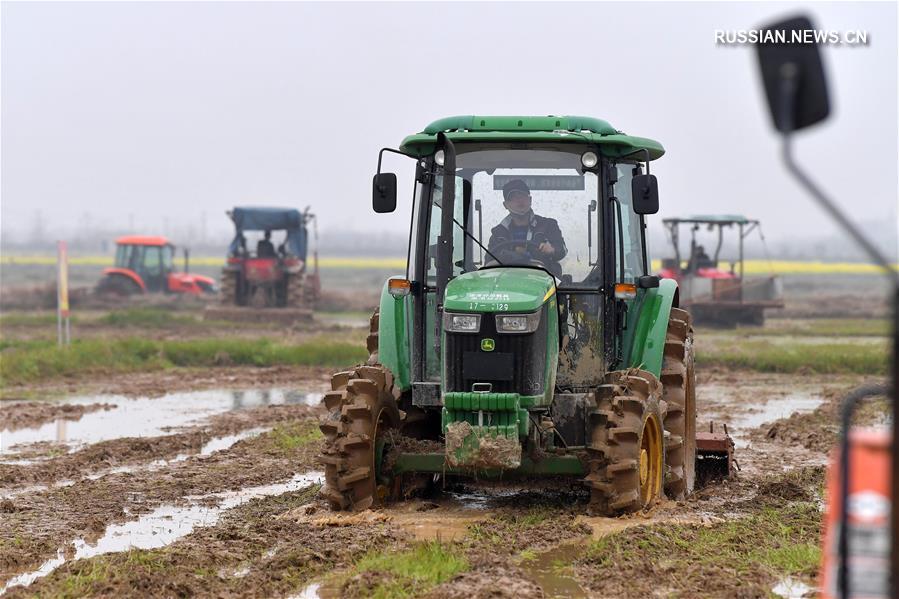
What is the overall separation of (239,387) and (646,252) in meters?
11.4

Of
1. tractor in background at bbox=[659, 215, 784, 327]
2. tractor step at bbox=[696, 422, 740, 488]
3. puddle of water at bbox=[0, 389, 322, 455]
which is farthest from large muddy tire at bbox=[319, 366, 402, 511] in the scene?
tractor in background at bbox=[659, 215, 784, 327]

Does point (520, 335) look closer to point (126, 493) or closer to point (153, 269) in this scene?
point (126, 493)

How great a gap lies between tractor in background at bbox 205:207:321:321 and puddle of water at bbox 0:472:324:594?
24917 mm

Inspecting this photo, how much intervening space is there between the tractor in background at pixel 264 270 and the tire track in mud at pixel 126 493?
71.4 ft

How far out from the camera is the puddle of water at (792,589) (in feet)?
22.7

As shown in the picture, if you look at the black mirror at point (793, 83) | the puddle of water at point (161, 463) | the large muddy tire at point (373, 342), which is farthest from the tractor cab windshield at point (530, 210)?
the black mirror at point (793, 83)

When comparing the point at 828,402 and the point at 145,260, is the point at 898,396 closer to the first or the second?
the point at 828,402

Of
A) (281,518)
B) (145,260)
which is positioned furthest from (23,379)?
(145,260)

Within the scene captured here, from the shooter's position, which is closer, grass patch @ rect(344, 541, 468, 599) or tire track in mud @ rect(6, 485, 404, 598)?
grass patch @ rect(344, 541, 468, 599)

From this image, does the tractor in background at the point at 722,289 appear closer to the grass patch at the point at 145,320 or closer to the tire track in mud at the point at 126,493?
the grass patch at the point at 145,320

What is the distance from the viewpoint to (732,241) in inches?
1496

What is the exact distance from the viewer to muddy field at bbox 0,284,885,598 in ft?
23.6

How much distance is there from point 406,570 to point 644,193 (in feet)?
10.6

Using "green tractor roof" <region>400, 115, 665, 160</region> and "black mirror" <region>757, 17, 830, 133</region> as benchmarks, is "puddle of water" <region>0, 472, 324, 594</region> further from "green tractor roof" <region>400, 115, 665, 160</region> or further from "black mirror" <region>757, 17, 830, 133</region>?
"black mirror" <region>757, 17, 830, 133</region>
